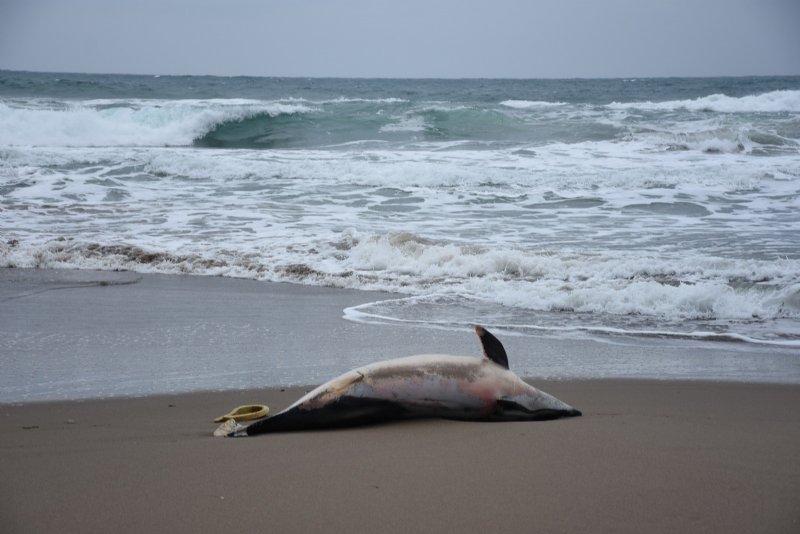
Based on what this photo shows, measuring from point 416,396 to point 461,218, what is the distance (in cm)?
952

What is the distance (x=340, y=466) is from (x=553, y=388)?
2096 mm

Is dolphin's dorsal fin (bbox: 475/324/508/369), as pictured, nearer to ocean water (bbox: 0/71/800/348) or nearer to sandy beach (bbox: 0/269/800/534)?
sandy beach (bbox: 0/269/800/534)

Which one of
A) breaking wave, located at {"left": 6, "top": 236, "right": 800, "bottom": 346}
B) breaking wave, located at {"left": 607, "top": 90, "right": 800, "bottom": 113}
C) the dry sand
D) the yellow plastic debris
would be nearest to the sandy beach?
the dry sand

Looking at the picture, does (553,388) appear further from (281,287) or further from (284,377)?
(281,287)

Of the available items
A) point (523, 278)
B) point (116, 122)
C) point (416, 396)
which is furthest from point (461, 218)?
point (116, 122)

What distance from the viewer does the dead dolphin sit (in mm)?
3652

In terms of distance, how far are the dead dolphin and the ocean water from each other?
295 cm

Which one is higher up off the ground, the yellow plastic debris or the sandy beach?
the sandy beach

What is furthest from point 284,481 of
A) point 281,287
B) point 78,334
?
point 281,287

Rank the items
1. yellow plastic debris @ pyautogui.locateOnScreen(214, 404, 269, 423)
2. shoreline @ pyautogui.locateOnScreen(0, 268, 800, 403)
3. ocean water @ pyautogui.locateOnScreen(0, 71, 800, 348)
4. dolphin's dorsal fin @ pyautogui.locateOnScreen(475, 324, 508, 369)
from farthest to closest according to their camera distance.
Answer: ocean water @ pyautogui.locateOnScreen(0, 71, 800, 348), shoreline @ pyautogui.locateOnScreen(0, 268, 800, 403), yellow plastic debris @ pyautogui.locateOnScreen(214, 404, 269, 423), dolphin's dorsal fin @ pyautogui.locateOnScreen(475, 324, 508, 369)

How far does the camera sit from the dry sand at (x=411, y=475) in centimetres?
264

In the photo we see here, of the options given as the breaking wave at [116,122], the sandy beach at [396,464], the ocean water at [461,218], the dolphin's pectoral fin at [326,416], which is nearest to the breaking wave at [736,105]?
the ocean water at [461,218]

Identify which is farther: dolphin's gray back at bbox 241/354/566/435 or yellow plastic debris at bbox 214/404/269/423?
yellow plastic debris at bbox 214/404/269/423

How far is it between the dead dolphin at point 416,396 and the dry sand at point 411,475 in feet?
0.23
